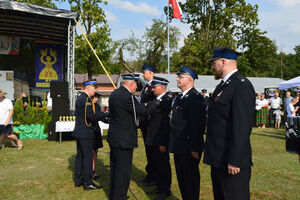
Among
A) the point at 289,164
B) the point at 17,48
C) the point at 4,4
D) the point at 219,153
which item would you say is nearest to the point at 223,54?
the point at 219,153

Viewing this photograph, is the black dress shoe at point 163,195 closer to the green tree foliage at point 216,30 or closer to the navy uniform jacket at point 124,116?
the navy uniform jacket at point 124,116

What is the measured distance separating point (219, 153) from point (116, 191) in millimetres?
1951

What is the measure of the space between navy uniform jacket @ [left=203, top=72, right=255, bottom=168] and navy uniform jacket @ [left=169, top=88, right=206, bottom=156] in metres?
0.71

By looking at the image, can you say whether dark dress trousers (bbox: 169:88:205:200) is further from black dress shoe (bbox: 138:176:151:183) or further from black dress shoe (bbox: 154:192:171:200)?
black dress shoe (bbox: 138:176:151:183)

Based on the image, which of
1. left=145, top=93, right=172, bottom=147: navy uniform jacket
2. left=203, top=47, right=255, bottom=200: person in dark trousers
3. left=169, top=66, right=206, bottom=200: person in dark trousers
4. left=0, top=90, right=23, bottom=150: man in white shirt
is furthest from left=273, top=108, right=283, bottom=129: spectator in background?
left=203, top=47, right=255, bottom=200: person in dark trousers

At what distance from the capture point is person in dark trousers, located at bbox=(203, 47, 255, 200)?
7.81ft

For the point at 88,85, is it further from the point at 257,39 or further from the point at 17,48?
the point at 257,39

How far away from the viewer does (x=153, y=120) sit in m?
4.55

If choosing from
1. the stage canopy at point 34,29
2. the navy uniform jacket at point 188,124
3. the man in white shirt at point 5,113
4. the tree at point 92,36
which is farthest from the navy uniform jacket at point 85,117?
the tree at point 92,36

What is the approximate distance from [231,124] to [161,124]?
6.87 ft

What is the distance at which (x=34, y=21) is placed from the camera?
42.2 feet

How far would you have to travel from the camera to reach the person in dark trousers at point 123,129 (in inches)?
151

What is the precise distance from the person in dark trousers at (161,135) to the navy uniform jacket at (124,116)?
1.82ft

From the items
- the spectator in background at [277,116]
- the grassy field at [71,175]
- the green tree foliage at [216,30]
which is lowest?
the grassy field at [71,175]
